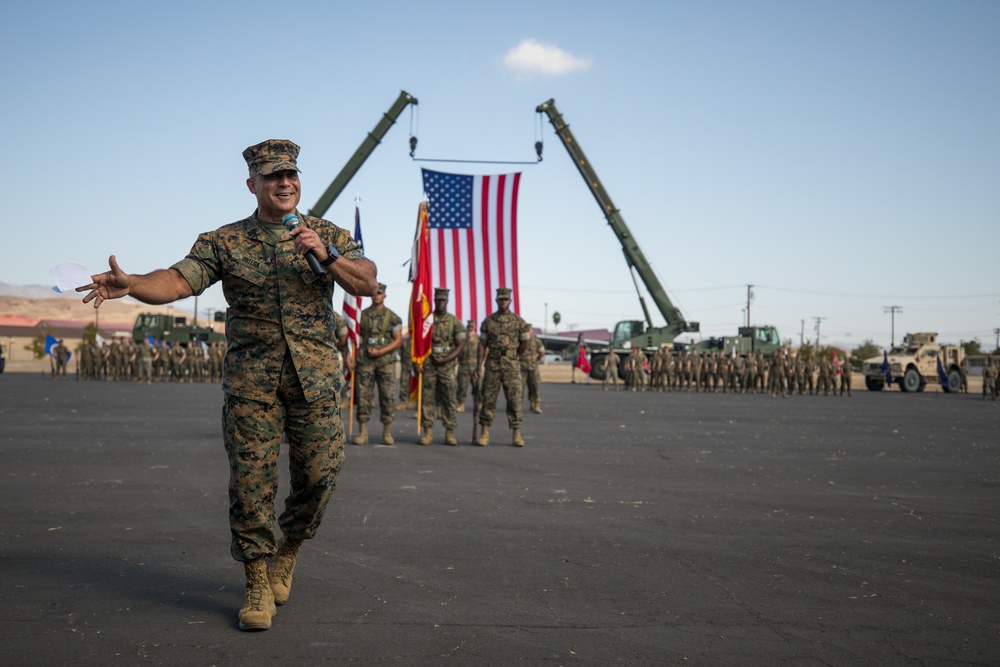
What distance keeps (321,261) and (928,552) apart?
4054 millimetres

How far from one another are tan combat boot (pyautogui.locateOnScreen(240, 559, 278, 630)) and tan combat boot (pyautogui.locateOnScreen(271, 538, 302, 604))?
0.38ft

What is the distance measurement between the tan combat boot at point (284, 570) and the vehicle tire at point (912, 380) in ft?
127

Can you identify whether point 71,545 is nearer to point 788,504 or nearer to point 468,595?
point 468,595

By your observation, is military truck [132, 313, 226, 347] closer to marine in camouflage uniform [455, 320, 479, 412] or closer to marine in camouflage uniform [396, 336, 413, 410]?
marine in camouflage uniform [455, 320, 479, 412]

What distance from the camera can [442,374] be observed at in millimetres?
12609

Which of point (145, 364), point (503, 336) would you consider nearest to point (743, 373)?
point (145, 364)

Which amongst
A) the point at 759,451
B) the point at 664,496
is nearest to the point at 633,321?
the point at 759,451

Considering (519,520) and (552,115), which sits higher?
(552,115)

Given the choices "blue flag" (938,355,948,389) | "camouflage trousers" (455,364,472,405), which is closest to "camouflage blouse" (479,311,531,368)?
"camouflage trousers" (455,364,472,405)

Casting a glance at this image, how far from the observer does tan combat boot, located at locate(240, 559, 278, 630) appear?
3.80 m

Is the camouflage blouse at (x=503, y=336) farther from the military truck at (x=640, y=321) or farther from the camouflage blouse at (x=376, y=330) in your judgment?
the military truck at (x=640, y=321)

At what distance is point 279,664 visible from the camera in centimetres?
338

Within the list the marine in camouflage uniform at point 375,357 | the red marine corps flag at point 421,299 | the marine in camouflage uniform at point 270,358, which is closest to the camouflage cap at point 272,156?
the marine in camouflage uniform at point 270,358

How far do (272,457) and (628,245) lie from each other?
35.2 metres
